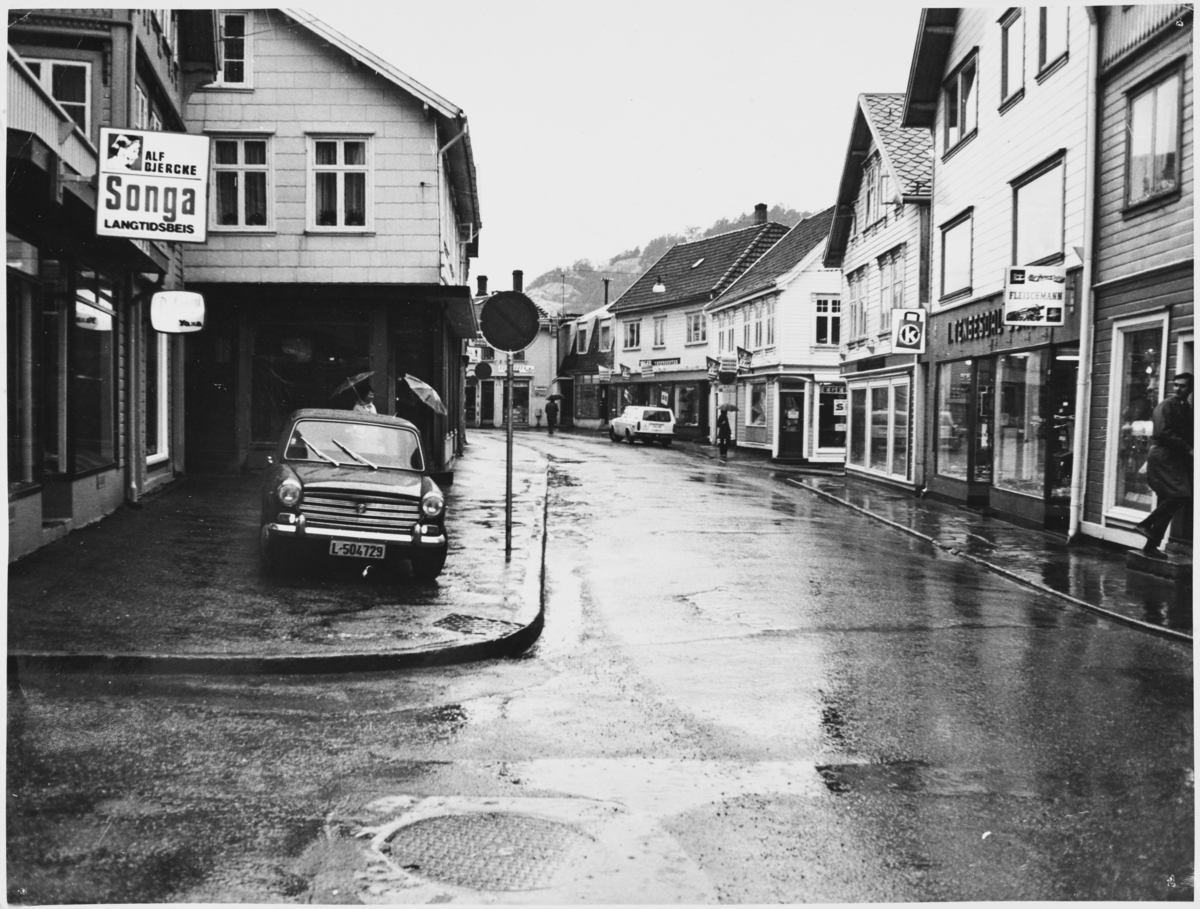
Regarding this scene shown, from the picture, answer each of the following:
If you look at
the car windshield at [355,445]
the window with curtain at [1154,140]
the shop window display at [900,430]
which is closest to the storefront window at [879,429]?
the shop window display at [900,430]

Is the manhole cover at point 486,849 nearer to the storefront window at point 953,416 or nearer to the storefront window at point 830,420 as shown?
the storefront window at point 953,416

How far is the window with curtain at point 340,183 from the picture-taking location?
20.7 metres

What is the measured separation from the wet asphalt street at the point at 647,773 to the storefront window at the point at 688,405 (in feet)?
137

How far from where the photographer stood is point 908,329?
74.2ft

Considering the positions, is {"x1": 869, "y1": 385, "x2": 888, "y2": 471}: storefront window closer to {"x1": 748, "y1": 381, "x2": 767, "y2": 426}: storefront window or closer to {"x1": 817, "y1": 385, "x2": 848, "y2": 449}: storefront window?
{"x1": 817, "y1": 385, "x2": 848, "y2": 449}: storefront window

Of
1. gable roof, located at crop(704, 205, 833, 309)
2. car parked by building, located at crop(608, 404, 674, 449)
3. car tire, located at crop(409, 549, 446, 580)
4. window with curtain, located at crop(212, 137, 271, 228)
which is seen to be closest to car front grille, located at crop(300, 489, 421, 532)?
car tire, located at crop(409, 549, 446, 580)

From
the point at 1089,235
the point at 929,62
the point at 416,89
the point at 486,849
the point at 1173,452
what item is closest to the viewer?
the point at 486,849

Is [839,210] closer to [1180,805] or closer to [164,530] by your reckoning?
[164,530]

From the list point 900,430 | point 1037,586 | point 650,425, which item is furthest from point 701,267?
point 1037,586

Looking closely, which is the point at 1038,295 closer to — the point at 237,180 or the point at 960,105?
the point at 960,105

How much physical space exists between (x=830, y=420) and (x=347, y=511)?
101 ft

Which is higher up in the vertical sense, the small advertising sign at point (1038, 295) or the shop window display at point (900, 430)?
the small advertising sign at point (1038, 295)

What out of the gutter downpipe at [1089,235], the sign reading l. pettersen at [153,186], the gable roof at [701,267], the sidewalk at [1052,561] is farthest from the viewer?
the gable roof at [701,267]

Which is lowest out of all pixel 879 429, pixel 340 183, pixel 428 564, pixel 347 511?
pixel 428 564
